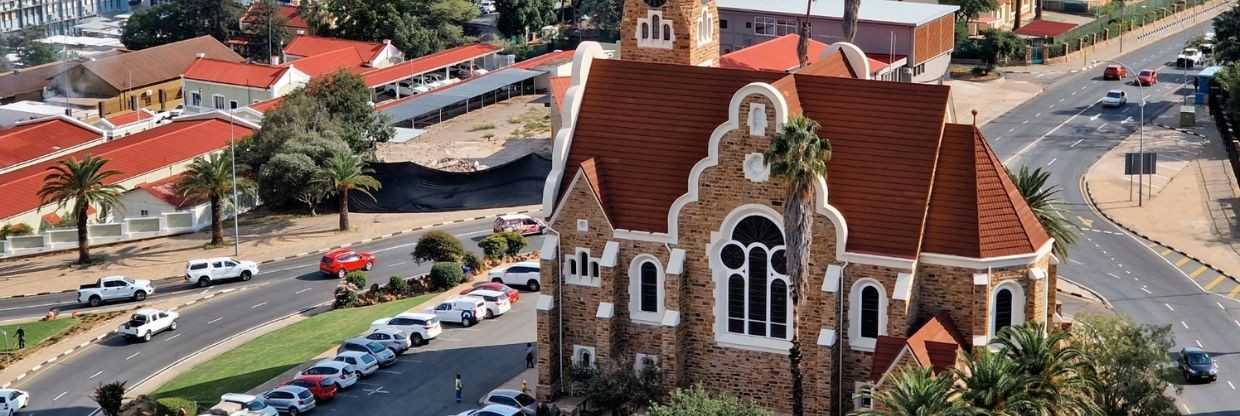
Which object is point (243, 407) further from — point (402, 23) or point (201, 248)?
point (402, 23)

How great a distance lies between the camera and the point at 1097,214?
118250 mm

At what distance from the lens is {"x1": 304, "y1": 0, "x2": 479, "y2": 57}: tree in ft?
605

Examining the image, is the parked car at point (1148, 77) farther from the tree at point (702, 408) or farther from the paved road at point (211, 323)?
the tree at point (702, 408)

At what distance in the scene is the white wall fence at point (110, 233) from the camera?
119 m

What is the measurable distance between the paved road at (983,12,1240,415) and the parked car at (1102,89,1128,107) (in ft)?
1.64

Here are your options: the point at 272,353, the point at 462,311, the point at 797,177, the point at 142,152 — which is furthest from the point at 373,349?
the point at 142,152

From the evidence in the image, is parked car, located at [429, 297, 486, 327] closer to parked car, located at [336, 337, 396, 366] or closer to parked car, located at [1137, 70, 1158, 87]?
parked car, located at [336, 337, 396, 366]

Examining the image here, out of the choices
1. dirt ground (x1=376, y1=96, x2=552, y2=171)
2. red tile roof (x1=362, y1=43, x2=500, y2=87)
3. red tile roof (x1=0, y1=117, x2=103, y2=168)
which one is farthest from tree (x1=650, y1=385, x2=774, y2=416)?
red tile roof (x1=362, y1=43, x2=500, y2=87)

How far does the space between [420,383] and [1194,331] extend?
38.7 metres

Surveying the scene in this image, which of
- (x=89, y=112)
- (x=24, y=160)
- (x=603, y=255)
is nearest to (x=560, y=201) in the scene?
(x=603, y=255)

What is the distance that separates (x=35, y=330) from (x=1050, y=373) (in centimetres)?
5999

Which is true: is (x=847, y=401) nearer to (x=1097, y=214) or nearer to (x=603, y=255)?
(x=603, y=255)

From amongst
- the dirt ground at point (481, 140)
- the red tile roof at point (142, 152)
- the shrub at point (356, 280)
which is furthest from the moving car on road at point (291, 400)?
the dirt ground at point (481, 140)

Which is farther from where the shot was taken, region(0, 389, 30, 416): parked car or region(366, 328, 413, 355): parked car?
region(366, 328, 413, 355): parked car
